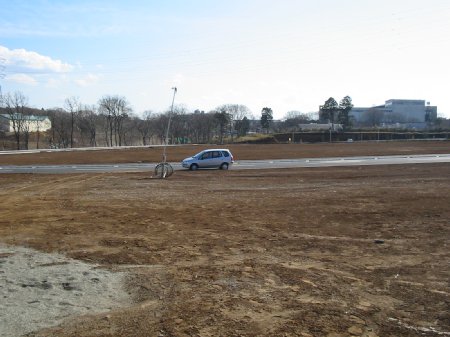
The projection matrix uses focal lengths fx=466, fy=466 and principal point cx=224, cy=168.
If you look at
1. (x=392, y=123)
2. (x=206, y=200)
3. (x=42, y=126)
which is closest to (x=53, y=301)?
(x=206, y=200)

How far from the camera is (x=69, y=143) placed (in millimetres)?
124938

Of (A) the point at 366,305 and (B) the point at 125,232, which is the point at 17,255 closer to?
(B) the point at 125,232

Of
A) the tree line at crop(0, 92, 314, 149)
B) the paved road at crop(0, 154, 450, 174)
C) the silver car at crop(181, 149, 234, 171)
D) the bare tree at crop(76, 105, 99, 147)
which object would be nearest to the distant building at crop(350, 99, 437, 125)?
the tree line at crop(0, 92, 314, 149)

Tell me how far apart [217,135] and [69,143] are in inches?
1916

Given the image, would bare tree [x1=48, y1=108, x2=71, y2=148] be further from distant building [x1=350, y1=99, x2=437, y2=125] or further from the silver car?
distant building [x1=350, y1=99, x2=437, y2=125]

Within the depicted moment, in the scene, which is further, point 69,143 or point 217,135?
point 217,135

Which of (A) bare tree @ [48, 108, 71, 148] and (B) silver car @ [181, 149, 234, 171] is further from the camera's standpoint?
(A) bare tree @ [48, 108, 71, 148]

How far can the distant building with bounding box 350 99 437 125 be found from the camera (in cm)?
17688

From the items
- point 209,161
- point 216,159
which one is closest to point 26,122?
point 209,161

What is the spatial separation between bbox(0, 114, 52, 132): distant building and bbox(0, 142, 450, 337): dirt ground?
10289 cm

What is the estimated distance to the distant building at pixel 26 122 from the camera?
112306 millimetres

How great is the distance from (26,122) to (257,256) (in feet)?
399

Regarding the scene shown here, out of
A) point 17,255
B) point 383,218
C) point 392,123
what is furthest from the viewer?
point 392,123

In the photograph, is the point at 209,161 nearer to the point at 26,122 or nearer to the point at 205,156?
the point at 205,156
